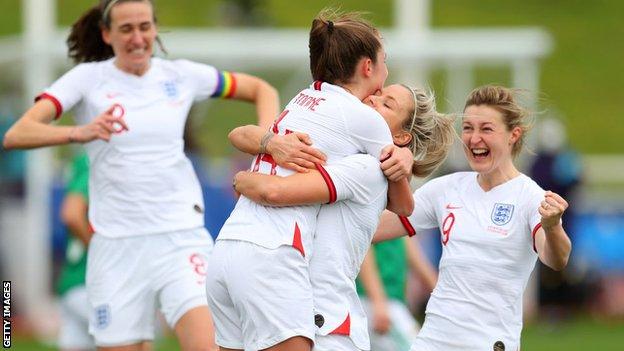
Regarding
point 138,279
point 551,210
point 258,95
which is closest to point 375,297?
point 258,95

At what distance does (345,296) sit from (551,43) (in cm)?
2836

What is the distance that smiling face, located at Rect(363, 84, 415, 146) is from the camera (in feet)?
18.9

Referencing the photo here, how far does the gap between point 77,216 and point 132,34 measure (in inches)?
69.6

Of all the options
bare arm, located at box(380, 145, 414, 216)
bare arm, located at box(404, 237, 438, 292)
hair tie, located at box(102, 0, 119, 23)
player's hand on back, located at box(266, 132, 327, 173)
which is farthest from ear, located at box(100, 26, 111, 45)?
bare arm, located at box(404, 237, 438, 292)

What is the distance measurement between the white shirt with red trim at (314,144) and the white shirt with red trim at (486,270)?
2.83ft

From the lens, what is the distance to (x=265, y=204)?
5.48 metres

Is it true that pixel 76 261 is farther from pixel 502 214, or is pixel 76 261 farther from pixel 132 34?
pixel 502 214

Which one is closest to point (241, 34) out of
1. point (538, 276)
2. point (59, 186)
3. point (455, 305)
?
point (59, 186)

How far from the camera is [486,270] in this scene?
20.3 feet

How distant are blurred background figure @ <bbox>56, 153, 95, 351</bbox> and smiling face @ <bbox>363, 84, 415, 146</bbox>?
3.10m

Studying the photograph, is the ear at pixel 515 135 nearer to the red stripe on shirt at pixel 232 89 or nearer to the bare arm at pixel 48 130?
the red stripe on shirt at pixel 232 89

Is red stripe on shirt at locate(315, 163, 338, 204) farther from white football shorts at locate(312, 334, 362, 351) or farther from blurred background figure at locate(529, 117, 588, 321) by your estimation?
blurred background figure at locate(529, 117, 588, 321)

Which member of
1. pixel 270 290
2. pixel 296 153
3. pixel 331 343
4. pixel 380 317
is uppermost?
pixel 296 153

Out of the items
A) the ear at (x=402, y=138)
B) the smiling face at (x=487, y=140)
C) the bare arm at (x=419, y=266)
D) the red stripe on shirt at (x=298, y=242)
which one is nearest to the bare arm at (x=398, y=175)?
the ear at (x=402, y=138)
